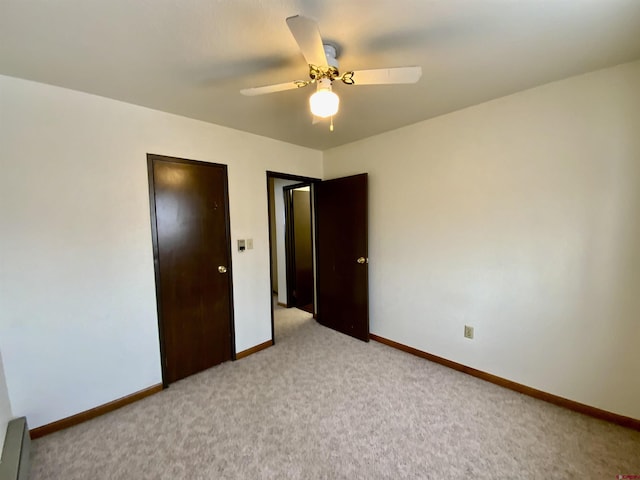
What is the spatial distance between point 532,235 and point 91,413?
11.6 feet

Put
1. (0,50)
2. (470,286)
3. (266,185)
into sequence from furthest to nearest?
1. (266,185)
2. (470,286)
3. (0,50)

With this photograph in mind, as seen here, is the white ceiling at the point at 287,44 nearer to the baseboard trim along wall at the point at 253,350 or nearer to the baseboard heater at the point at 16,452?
the baseboard heater at the point at 16,452

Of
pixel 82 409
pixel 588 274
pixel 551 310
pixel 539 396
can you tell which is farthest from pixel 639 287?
pixel 82 409

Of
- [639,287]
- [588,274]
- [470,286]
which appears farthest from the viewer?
[470,286]

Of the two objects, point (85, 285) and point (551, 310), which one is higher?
point (85, 285)

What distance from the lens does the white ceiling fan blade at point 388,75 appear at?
1.32 metres

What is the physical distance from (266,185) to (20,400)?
2462mm

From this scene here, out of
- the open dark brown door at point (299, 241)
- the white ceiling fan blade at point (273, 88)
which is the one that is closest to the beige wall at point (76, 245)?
the white ceiling fan blade at point (273, 88)

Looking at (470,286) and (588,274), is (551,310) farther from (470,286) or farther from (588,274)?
(470,286)

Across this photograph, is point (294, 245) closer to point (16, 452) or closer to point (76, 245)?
point (76, 245)

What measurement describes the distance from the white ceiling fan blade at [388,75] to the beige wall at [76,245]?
1.72m

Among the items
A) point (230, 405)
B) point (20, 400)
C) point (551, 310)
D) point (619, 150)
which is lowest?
point (230, 405)

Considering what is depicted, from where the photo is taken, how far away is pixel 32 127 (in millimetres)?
1756

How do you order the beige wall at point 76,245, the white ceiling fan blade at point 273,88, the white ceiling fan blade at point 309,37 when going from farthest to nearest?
the beige wall at point 76,245 → the white ceiling fan blade at point 273,88 → the white ceiling fan blade at point 309,37
